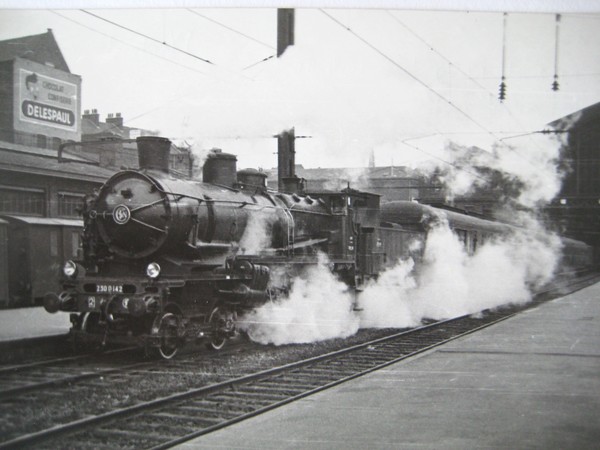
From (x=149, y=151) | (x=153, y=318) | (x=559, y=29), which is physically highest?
(x=559, y=29)

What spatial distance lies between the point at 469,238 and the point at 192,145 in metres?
11.0

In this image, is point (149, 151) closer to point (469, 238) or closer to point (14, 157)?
point (14, 157)

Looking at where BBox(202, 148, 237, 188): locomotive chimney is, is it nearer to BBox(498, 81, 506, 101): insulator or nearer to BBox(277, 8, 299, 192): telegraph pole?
BBox(277, 8, 299, 192): telegraph pole

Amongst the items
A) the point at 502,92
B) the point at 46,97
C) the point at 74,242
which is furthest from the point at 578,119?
the point at 74,242

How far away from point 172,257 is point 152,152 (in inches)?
63.7

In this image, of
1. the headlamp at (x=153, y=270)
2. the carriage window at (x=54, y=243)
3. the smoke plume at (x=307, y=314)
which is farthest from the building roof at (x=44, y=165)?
the smoke plume at (x=307, y=314)

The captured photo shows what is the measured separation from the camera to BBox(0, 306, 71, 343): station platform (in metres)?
9.57

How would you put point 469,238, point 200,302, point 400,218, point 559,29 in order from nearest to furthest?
point 559,29 < point 200,302 < point 400,218 < point 469,238

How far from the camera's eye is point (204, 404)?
20.9 ft

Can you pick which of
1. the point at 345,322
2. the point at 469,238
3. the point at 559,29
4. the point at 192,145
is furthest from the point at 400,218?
the point at 559,29

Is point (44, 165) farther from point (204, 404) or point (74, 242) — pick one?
point (204, 404)

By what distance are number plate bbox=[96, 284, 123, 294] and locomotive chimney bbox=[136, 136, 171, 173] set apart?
6.03 ft

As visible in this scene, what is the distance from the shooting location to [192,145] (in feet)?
35.6

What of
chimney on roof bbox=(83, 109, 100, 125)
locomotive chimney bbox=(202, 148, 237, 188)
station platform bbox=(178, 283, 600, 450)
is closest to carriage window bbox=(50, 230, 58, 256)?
chimney on roof bbox=(83, 109, 100, 125)
